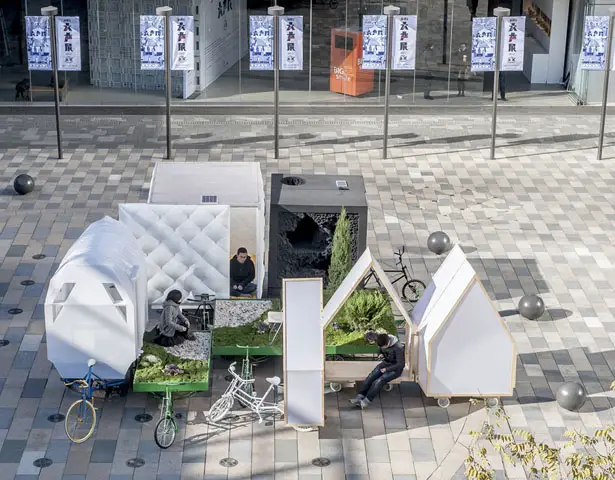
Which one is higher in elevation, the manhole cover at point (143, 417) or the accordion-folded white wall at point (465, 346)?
the accordion-folded white wall at point (465, 346)

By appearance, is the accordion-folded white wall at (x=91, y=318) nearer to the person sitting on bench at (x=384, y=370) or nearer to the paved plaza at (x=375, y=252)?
the paved plaza at (x=375, y=252)

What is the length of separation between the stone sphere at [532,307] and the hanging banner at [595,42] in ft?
33.0

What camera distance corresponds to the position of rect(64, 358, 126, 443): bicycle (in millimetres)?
16750

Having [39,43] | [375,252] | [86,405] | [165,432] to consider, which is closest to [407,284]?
[375,252]

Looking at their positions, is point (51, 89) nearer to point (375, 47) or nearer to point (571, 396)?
point (375, 47)

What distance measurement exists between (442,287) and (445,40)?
16.5m

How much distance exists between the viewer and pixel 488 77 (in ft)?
114

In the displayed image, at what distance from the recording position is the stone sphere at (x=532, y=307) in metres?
20.5

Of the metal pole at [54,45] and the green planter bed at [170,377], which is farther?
the metal pole at [54,45]

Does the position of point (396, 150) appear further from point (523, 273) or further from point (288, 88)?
point (523, 273)

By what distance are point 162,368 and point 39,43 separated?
12926 millimetres

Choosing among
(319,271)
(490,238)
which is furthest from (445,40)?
(319,271)

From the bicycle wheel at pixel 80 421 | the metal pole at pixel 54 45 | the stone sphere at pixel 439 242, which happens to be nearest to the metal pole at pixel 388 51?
the stone sphere at pixel 439 242

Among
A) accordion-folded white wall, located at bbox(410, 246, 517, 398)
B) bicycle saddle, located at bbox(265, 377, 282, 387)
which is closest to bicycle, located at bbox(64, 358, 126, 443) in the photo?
bicycle saddle, located at bbox(265, 377, 282, 387)
